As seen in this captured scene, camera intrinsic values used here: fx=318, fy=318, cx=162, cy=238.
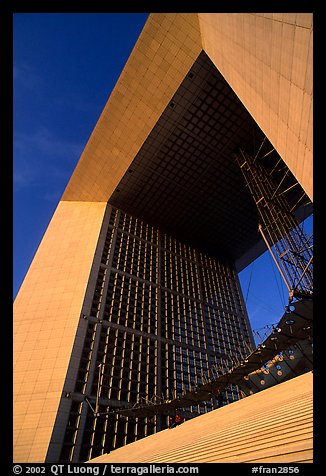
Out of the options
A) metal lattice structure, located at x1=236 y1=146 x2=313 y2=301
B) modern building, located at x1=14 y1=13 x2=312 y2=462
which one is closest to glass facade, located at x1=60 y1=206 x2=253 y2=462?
modern building, located at x1=14 y1=13 x2=312 y2=462

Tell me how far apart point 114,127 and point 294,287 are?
1017 inches

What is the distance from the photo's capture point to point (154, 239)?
142 feet

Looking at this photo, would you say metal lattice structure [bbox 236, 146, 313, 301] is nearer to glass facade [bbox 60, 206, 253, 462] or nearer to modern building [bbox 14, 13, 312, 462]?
modern building [bbox 14, 13, 312, 462]

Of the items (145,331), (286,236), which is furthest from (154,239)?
(286,236)

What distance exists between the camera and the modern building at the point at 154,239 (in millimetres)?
19469

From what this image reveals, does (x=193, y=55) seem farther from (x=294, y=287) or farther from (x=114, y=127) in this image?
(x=294, y=287)

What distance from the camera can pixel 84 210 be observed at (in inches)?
1606

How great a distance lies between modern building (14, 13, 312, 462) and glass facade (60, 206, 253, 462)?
0.14m

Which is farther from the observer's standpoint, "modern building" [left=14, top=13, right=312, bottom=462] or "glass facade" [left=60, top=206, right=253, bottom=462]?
"glass facade" [left=60, top=206, right=253, bottom=462]

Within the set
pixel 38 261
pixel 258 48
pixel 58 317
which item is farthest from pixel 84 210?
pixel 258 48

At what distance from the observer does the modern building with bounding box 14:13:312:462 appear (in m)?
19.5

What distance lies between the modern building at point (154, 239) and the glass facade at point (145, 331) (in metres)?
0.14

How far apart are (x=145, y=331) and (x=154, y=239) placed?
14700 millimetres
